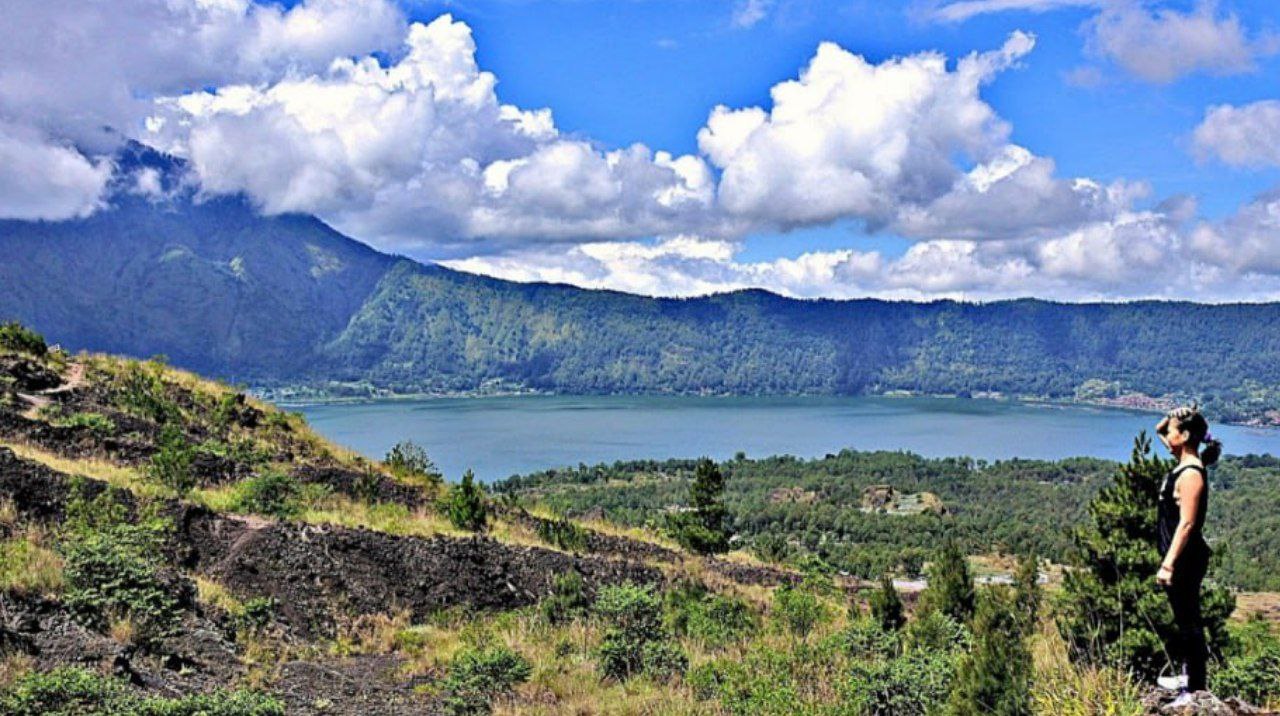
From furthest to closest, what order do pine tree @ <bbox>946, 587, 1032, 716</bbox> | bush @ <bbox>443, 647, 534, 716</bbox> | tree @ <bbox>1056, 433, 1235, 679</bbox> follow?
1. tree @ <bbox>1056, 433, 1235, 679</bbox>
2. bush @ <bbox>443, 647, 534, 716</bbox>
3. pine tree @ <bbox>946, 587, 1032, 716</bbox>

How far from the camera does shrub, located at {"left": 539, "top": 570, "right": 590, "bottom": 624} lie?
11305 mm

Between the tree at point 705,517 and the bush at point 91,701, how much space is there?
845 inches

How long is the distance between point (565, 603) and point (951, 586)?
616cm

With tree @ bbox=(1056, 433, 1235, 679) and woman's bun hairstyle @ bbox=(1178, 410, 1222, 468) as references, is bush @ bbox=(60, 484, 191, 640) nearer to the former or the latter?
woman's bun hairstyle @ bbox=(1178, 410, 1222, 468)

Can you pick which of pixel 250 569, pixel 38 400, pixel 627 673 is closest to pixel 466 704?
pixel 627 673

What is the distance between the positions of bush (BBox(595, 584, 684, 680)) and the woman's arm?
16.7ft

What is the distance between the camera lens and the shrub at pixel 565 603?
11305 millimetres

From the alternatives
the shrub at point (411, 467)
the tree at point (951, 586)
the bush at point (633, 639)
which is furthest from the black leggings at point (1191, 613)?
the shrub at point (411, 467)

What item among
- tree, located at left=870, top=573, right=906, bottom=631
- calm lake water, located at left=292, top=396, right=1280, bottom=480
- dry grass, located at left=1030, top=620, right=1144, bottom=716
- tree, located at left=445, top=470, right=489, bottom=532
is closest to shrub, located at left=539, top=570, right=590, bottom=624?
tree, located at left=445, top=470, right=489, bottom=532

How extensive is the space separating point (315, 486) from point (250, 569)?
179 inches

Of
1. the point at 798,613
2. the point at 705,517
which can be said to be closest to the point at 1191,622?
the point at 798,613

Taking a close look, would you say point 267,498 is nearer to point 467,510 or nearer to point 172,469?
point 172,469

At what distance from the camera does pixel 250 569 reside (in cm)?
1078

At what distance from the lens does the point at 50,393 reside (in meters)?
17.3
